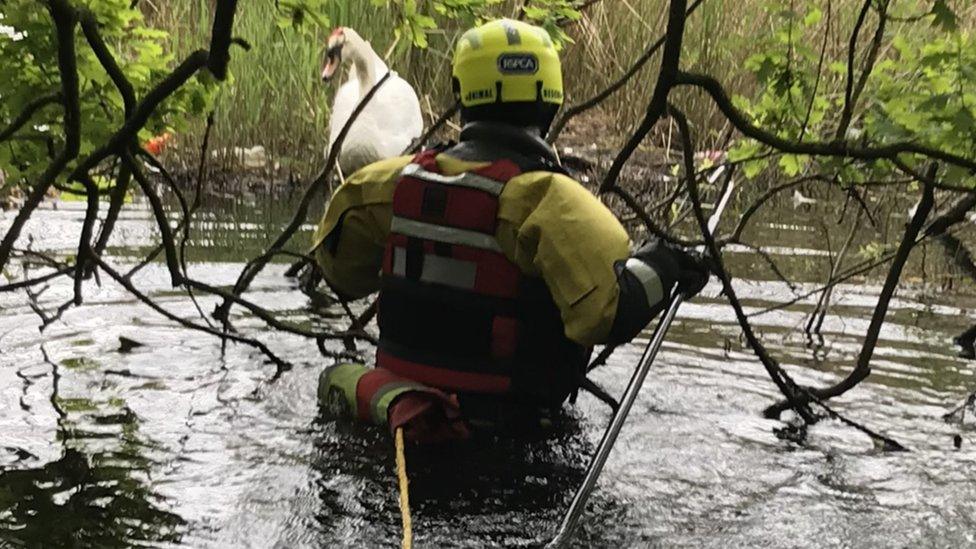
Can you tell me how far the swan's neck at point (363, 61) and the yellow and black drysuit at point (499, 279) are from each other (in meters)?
5.66

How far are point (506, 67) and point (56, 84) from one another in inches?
58.9

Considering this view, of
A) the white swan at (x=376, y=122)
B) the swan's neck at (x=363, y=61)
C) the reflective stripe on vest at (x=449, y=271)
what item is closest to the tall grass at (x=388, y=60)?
the swan's neck at (x=363, y=61)

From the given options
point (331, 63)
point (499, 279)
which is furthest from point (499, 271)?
point (331, 63)

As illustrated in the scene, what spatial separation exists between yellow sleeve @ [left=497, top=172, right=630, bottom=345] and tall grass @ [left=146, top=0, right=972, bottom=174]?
239 inches

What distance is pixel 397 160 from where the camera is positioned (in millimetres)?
3920

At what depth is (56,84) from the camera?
3914 mm

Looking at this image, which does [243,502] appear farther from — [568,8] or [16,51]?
[568,8]

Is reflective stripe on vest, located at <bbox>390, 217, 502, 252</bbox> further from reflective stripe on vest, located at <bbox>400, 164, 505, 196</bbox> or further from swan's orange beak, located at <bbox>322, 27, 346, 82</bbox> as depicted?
swan's orange beak, located at <bbox>322, 27, 346, 82</bbox>

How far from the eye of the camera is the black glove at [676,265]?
3.63 m

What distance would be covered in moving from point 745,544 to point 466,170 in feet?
4.30

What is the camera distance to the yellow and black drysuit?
11.0ft

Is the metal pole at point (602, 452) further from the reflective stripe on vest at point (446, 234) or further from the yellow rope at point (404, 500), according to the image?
the reflective stripe on vest at point (446, 234)

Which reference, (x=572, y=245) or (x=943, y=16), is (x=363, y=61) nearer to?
(x=572, y=245)

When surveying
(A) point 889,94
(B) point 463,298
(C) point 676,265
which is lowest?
(B) point 463,298
